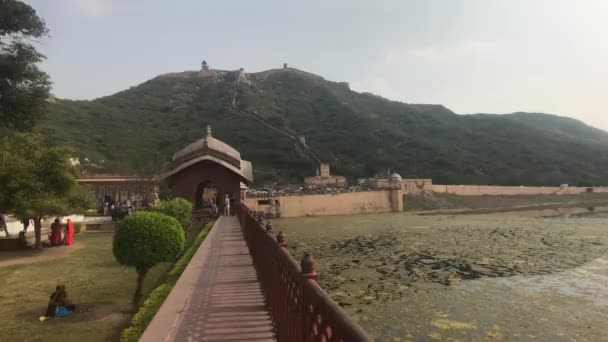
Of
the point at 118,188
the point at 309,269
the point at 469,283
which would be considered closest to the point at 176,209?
the point at 469,283

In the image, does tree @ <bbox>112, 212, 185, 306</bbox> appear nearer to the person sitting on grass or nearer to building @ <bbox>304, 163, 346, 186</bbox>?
the person sitting on grass

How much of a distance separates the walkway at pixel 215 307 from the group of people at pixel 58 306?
72.0 inches

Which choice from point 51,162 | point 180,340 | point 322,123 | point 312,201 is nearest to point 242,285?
point 180,340

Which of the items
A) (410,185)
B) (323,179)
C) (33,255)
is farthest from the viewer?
(323,179)

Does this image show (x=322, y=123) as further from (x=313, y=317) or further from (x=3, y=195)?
(x=313, y=317)

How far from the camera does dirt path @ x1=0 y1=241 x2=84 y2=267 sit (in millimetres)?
13633

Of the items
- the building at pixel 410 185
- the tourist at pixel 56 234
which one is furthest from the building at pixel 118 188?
the building at pixel 410 185

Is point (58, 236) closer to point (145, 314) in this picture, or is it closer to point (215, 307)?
point (145, 314)

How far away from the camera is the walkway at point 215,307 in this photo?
5582 millimetres

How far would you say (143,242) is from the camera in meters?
8.65

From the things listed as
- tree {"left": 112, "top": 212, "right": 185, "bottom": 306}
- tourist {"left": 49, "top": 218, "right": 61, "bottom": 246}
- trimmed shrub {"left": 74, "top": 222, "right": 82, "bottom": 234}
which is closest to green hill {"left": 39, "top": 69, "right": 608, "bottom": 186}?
trimmed shrub {"left": 74, "top": 222, "right": 82, "bottom": 234}

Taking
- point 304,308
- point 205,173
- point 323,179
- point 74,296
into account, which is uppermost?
point 323,179

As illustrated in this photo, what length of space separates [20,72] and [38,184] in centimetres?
1436

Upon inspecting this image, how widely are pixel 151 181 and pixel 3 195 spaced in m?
15.4
